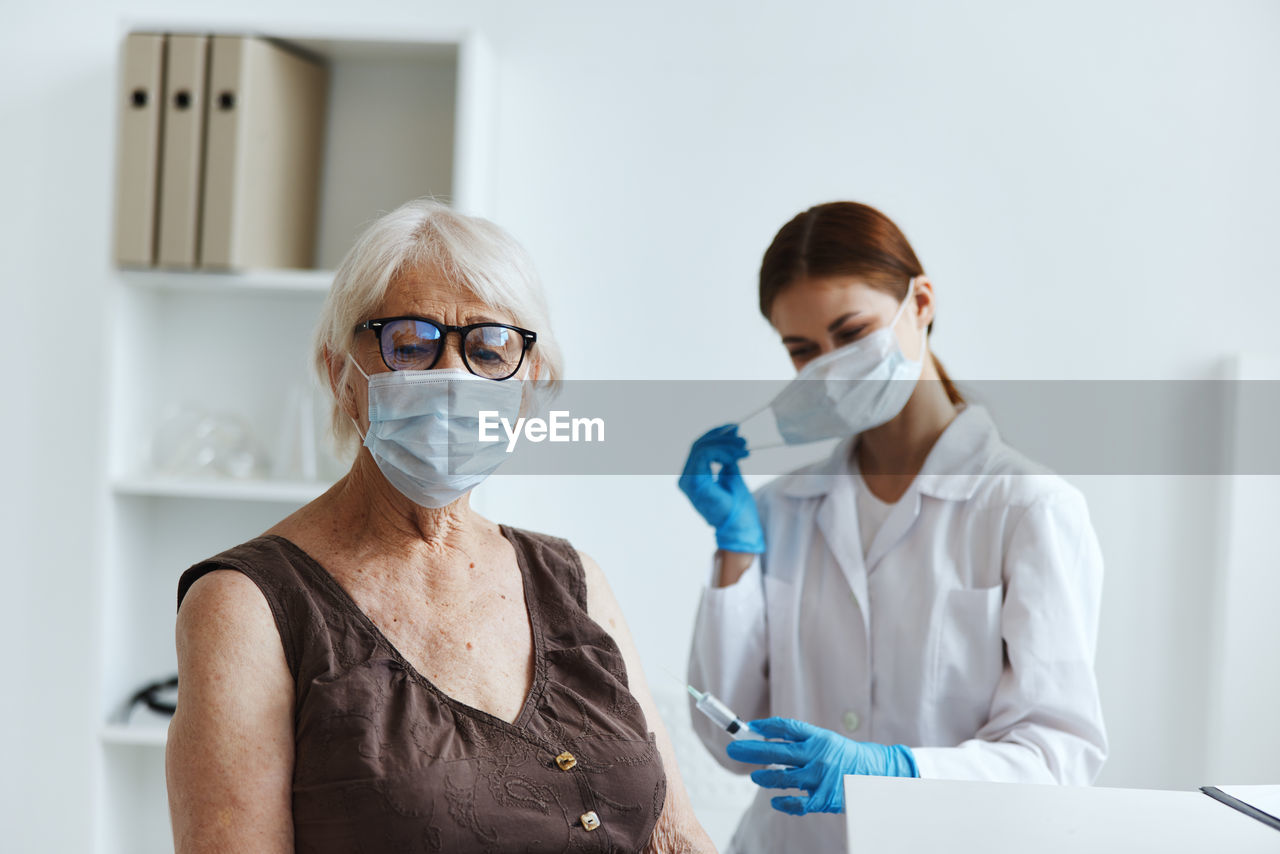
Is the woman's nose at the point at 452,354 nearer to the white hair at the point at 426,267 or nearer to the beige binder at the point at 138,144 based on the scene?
the white hair at the point at 426,267

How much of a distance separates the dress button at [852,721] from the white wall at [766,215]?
30.5 inches

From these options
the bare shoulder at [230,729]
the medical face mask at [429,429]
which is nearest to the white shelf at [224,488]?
the medical face mask at [429,429]

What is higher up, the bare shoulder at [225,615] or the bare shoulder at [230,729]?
the bare shoulder at [225,615]

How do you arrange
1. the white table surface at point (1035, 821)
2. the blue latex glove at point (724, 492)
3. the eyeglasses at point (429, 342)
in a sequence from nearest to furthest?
the white table surface at point (1035, 821), the eyeglasses at point (429, 342), the blue latex glove at point (724, 492)

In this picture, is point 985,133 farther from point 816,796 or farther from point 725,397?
point 816,796

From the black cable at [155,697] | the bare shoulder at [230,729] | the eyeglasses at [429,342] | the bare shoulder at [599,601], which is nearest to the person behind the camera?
the bare shoulder at [230,729]

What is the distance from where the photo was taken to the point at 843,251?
56.4 inches

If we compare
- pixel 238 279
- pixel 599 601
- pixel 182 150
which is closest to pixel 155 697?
pixel 238 279

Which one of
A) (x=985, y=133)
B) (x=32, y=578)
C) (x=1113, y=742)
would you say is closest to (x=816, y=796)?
(x=1113, y=742)

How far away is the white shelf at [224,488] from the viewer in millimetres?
2004

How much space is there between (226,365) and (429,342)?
136cm

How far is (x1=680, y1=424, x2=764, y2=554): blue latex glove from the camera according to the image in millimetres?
1543

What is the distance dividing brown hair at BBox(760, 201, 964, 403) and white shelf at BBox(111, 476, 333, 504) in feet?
3.45

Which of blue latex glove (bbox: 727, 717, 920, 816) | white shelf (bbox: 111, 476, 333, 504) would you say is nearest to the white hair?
blue latex glove (bbox: 727, 717, 920, 816)
